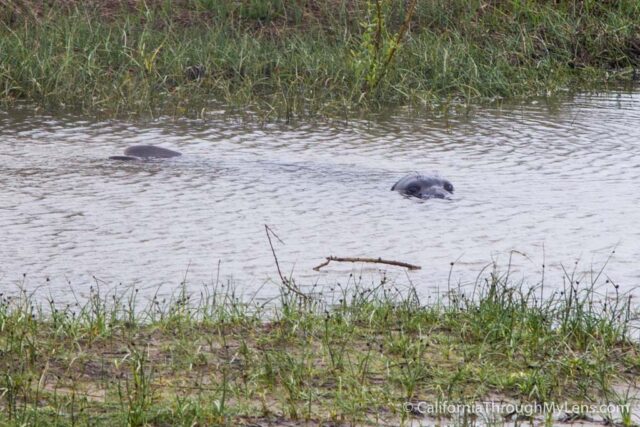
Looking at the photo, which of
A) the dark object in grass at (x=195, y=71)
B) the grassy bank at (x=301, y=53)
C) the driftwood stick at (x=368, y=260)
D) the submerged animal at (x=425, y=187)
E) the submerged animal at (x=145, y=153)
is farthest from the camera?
the dark object in grass at (x=195, y=71)

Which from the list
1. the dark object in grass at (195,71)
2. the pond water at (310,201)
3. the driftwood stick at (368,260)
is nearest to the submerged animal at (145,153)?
the pond water at (310,201)

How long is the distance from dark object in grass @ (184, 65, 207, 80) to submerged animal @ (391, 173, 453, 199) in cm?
464

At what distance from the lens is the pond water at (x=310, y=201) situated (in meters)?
6.47

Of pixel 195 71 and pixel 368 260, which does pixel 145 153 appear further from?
pixel 368 260

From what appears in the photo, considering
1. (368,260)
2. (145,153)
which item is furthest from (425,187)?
(145,153)

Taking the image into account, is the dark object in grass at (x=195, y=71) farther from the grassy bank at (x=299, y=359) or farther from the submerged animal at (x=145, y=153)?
the grassy bank at (x=299, y=359)

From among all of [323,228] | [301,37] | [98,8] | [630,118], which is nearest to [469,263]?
[323,228]

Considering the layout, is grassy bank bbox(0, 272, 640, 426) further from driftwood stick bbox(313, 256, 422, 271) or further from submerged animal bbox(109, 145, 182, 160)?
submerged animal bbox(109, 145, 182, 160)

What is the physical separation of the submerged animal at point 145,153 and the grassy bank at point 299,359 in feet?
12.1

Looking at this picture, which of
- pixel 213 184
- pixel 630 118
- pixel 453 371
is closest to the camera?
pixel 453 371

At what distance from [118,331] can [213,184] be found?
140 inches

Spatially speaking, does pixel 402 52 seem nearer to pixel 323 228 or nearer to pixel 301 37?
pixel 301 37

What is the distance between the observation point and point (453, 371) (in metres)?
4.57

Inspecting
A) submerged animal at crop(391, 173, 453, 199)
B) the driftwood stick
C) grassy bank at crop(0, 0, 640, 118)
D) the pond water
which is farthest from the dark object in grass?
the driftwood stick
